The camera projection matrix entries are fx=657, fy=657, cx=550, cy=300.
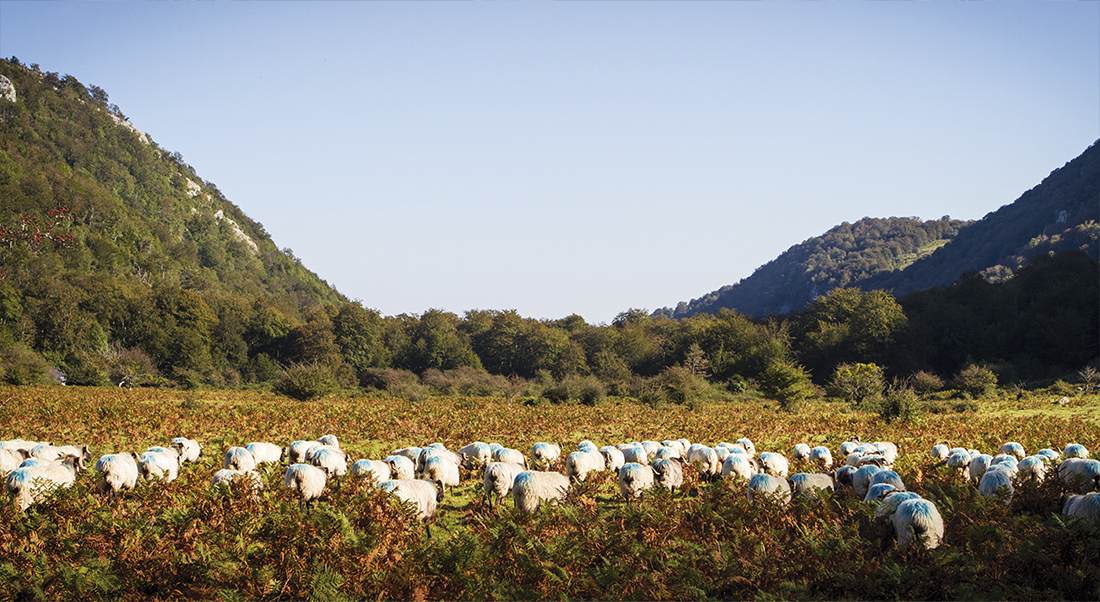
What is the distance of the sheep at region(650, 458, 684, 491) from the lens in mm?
12562

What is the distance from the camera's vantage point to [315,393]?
32.9 m

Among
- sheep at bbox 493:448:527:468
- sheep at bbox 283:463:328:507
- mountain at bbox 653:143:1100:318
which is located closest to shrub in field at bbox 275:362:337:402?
sheep at bbox 493:448:527:468

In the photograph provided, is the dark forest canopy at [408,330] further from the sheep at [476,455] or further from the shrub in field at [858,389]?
the sheep at [476,455]

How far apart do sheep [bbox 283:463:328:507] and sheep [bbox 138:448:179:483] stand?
300cm

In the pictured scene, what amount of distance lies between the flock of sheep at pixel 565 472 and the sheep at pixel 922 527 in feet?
0.04

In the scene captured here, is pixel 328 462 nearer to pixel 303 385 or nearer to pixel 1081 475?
pixel 1081 475

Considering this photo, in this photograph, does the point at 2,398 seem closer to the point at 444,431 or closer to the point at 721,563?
the point at 444,431

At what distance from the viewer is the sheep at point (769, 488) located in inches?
397

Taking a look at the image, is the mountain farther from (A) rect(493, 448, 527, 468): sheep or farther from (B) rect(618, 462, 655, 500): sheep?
(B) rect(618, 462, 655, 500): sheep

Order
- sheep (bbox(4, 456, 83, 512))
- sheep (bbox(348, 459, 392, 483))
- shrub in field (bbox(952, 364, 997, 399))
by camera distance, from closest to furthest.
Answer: sheep (bbox(4, 456, 83, 512)) → sheep (bbox(348, 459, 392, 483)) → shrub in field (bbox(952, 364, 997, 399))

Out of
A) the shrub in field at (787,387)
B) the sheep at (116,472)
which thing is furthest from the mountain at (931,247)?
the sheep at (116,472)

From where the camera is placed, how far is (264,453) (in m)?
15.3

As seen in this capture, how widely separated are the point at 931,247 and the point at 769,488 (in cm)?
17324

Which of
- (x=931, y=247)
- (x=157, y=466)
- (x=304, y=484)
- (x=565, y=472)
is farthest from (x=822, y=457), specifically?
(x=931, y=247)
